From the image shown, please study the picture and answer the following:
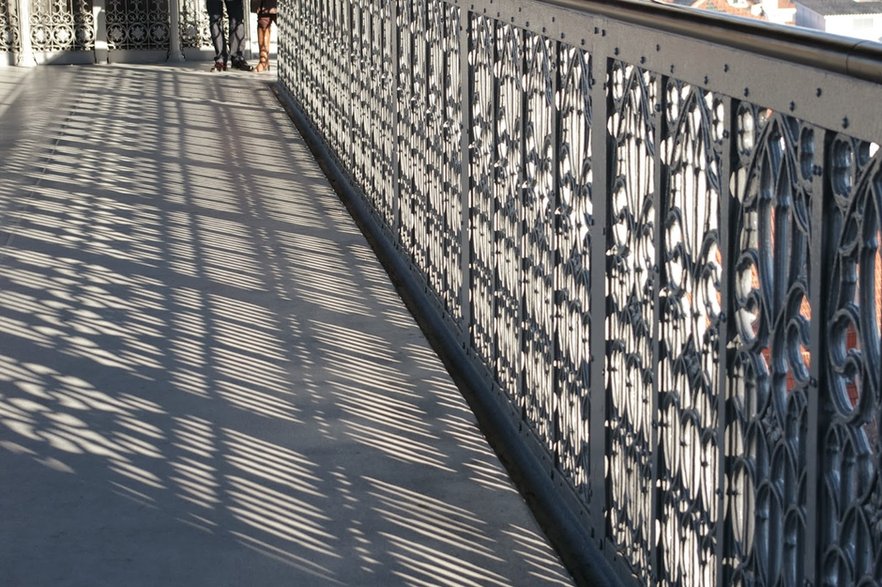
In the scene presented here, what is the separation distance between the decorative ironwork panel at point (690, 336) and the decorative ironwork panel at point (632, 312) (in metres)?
0.06

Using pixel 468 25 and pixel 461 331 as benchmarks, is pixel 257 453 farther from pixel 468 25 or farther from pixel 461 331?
pixel 468 25

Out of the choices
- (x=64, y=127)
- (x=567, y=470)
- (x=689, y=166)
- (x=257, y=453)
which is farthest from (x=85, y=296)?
(x=64, y=127)

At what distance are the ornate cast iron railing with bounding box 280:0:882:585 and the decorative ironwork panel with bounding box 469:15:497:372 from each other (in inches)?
0.6

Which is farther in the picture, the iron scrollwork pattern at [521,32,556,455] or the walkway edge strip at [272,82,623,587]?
the iron scrollwork pattern at [521,32,556,455]

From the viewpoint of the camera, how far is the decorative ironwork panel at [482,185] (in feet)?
15.7

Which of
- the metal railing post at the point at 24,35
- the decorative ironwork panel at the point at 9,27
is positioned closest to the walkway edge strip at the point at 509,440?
the metal railing post at the point at 24,35

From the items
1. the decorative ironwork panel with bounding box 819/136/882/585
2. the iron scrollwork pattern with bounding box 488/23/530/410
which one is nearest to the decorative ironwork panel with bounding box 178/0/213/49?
the iron scrollwork pattern with bounding box 488/23/530/410

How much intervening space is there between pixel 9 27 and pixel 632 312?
16426 millimetres

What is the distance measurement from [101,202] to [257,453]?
4.85 meters

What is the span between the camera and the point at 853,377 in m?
2.13

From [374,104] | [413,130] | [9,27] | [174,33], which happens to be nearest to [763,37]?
[413,130]

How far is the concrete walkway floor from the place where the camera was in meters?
3.75

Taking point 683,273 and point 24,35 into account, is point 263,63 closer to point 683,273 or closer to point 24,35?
point 24,35

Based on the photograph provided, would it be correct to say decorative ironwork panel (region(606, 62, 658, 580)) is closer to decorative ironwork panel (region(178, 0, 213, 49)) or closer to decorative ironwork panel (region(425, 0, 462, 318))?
decorative ironwork panel (region(425, 0, 462, 318))
